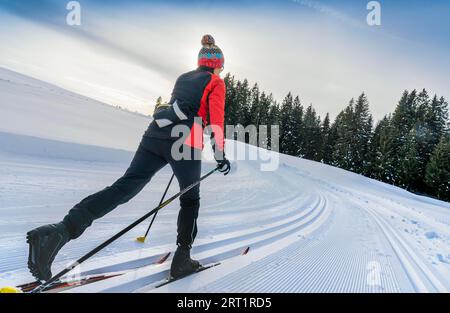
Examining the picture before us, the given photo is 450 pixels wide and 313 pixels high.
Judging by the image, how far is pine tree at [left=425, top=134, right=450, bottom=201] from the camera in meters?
36.1

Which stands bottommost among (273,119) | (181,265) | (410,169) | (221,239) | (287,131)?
(410,169)

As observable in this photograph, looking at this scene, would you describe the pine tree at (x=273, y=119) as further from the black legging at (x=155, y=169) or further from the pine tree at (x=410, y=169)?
the black legging at (x=155, y=169)

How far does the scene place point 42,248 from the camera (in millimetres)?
2188

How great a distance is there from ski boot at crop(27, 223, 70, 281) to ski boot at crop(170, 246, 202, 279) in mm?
941

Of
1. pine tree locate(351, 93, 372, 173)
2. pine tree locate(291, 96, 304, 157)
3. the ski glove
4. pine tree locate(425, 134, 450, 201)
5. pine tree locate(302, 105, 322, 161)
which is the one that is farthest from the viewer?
pine tree locate(302, 105, 322, 161)

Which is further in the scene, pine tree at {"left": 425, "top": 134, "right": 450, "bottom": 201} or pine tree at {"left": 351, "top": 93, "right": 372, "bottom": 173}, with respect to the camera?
pine tree at {"left": 351, "top": 93, "right": 372, "bottom": 173}

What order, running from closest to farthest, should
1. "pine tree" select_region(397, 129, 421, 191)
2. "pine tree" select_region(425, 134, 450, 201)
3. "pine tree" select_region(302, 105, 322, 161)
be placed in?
"pine tree" select_region(425, 134, 450, 201)
"pine tree" select_region(397, 129, 421, 191)
"pine tree" select_region(302, 105, 322, 161)

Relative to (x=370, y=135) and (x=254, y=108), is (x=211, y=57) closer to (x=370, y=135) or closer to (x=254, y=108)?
(x=370, y=135)

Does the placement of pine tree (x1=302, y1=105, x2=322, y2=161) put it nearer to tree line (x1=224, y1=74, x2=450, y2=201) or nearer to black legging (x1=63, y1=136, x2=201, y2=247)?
tree line (x1=224, y1=74, x2=450, y2=201)

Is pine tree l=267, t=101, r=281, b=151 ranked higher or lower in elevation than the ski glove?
higher

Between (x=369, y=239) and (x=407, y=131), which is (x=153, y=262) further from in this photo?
(x=407, y=131)

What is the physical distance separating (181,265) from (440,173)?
1660 inches

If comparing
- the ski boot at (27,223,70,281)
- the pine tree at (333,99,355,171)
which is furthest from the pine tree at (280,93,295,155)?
the ski boot at (27,223,70,281)

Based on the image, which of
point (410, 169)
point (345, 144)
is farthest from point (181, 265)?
point (345, 144)
